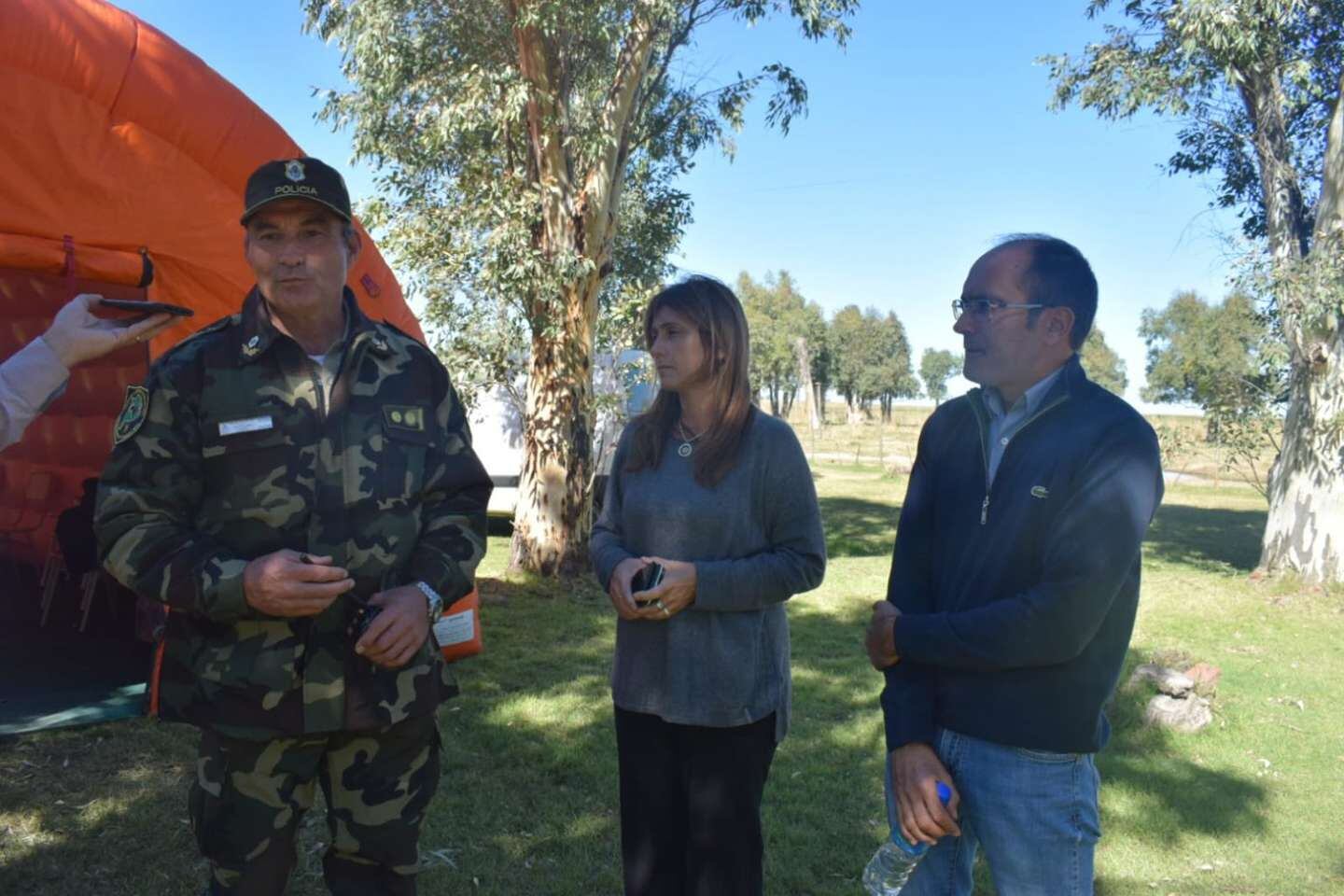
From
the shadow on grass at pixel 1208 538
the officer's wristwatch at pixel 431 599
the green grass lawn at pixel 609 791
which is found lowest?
the shadow on grass at pixel 1208 538

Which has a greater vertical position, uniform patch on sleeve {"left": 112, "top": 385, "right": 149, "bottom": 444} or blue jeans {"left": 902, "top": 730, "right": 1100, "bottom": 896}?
uniform patch on sleeve {"left": 112, "top": 385, "right": 149, "bottom": 444}

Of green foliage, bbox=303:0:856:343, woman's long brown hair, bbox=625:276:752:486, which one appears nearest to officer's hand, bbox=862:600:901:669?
woman's long brown hair, bbox=625:276:752:486

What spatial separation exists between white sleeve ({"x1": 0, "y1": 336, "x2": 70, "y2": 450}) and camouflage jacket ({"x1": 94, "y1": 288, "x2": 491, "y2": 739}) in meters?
0.47

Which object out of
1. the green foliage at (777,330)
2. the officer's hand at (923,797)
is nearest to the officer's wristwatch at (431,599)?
the officer's hand at (923,797)

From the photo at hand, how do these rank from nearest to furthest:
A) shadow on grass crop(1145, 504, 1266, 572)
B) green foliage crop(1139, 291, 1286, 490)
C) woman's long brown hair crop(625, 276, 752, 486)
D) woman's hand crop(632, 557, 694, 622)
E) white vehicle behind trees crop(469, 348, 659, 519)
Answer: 1. woman's hand crop(632, 557, 694, 622)
2. woman's long brown hair crop(625, 276, 752, 486)
3. green foliage crop(1139, 291, 1286, 490)
4. white vehicle behind trees crop(469, 348, 659, 519)
5. shadow on grass crop(1145, 504, 1266, 572)

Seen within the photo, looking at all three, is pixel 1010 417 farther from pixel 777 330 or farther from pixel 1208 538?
pixel 777 330

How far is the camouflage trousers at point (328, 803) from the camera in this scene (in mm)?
2225

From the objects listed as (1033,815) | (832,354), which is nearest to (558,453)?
(1033,815)

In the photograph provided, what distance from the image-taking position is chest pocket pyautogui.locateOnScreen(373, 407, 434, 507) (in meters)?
2.33

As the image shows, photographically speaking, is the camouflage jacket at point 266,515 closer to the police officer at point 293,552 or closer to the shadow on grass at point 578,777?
the police officer at point 293,552

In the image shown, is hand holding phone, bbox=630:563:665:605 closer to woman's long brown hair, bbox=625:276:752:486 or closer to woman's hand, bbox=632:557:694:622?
woman's hand, bbox=632:557:694:622

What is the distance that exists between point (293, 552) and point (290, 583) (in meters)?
0.09

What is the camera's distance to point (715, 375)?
269cm

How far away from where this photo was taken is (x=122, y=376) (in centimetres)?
711
